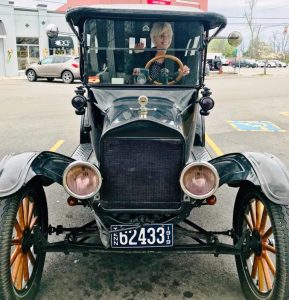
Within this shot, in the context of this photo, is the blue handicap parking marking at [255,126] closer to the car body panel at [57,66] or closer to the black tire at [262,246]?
the black tire at [262,246]

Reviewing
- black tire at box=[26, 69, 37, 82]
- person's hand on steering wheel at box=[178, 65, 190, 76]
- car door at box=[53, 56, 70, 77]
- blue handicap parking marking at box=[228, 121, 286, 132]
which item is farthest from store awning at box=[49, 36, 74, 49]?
person's hand on steering wheel at box=[178, 65, 190, 76]

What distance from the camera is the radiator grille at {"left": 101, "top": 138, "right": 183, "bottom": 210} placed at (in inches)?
111

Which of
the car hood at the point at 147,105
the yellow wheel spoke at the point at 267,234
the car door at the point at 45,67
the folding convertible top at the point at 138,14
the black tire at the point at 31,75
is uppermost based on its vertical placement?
the folding convertible top at the point at 138,14

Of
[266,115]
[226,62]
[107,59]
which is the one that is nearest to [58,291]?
[107,59]

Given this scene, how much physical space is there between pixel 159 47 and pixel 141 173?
164 centimetres

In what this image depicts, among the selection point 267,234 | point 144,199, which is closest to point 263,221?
point 267,234

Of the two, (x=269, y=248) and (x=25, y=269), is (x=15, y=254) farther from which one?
(x=269, y=248)

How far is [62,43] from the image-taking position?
1198 inches

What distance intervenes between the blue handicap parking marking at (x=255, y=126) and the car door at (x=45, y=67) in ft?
45.2

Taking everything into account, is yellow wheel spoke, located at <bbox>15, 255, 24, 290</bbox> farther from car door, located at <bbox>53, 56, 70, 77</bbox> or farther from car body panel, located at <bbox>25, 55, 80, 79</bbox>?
car door, located at <bbox>53, 56, 70, 77</bbox>

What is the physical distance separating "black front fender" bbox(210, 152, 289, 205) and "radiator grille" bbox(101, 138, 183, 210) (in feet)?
1.45

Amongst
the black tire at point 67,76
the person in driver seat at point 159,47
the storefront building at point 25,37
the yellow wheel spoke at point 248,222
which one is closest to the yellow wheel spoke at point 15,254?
the yellow wheel spoke at point 248,222

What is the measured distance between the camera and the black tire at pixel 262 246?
2619 mm

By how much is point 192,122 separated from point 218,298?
65.9 inches
